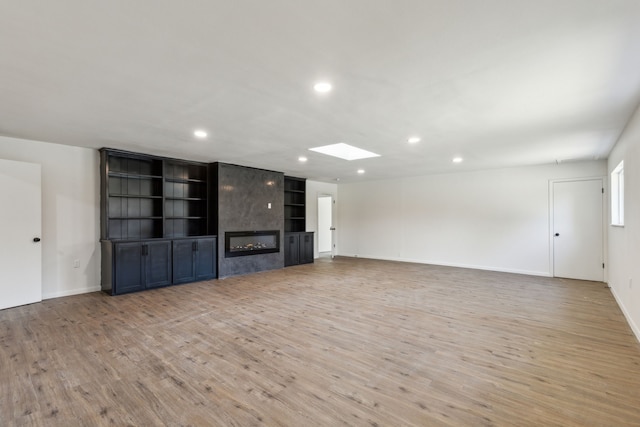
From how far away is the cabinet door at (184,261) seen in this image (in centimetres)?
576

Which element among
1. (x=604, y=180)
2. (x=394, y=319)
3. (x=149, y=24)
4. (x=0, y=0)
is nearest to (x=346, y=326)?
(x=394, y=319)

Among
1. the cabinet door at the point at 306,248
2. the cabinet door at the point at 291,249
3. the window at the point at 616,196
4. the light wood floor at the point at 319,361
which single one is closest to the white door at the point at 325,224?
the cabinet door at the point at 306,248

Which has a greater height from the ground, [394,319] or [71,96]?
[71,96]

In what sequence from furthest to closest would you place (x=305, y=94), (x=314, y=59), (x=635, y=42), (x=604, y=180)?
1. (x=604, y=180)
2. (x=305, y=94)
3. (x=314, y=59)
4. (x=635, y=42)

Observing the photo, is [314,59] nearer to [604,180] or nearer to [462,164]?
[462,164]

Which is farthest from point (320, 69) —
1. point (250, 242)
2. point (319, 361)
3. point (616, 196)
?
point (616, 196)

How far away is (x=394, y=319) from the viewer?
12.5 feet

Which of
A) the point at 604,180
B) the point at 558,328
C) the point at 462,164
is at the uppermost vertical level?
the point at 462,164

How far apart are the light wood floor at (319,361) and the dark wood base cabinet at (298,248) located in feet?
10.6

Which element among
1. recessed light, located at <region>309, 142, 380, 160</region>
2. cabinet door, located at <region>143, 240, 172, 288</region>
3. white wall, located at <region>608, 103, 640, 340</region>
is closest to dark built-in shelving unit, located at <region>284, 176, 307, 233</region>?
recessed light, located at <region>309, 142, 380, 160</region>

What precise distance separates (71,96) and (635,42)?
4.62 meters

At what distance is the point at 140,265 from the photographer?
206 inches

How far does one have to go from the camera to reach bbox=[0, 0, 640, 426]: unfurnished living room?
1911 mm

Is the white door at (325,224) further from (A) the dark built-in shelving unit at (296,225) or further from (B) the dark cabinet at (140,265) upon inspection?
(B) the dark cabinet at (140,265)
